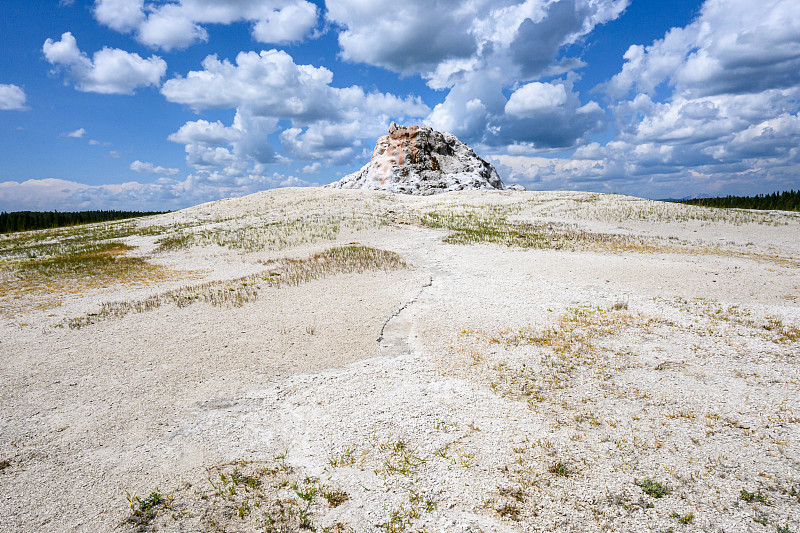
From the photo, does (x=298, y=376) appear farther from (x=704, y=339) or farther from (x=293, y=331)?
(x=704, y=339)

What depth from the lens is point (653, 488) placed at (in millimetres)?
4223

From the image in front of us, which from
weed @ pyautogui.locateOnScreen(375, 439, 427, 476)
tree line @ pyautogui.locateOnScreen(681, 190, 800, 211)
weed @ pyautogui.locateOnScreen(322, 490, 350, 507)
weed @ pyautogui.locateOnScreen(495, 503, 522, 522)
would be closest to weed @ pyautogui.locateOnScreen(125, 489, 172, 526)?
weed @ pyautogui.locateOnScreen(322, 490, 350, 507)

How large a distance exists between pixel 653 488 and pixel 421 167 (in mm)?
54835

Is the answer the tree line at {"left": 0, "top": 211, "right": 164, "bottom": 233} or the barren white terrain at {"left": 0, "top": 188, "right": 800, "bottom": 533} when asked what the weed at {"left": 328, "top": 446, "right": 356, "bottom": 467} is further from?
the tree line at {"left": 0, "top": 211, "right": 164, "bottom": 233}

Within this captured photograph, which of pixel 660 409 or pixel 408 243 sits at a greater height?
pixel 408 243

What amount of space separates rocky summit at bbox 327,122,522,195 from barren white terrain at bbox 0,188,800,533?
40505 millimetres

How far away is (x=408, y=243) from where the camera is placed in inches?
888

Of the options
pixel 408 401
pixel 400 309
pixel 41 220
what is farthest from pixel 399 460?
Answer: pixel 41 220

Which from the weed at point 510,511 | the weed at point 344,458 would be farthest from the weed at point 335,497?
the weed at point 510,511

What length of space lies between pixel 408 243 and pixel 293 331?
13.8 m

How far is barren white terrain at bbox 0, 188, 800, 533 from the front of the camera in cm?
412

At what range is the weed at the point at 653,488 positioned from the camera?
4148 millimetres

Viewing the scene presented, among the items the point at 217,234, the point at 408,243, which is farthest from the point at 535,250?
the point at 217,234

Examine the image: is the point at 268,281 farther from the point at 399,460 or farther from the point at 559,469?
the point at 559,469
